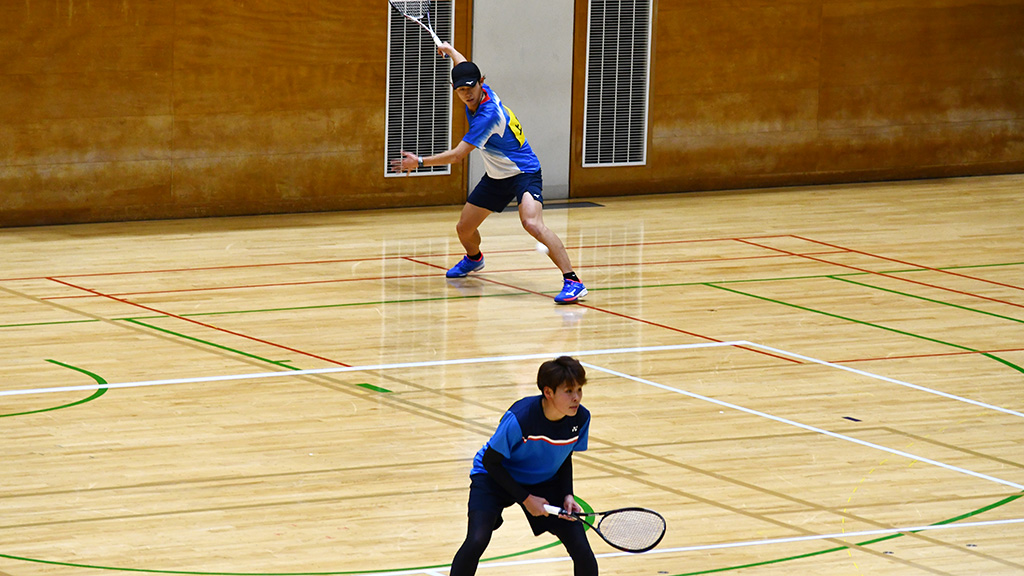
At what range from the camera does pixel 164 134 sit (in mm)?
13203

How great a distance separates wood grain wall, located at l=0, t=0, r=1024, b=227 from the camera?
42.1 feet

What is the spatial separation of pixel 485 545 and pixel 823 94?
1170 cm

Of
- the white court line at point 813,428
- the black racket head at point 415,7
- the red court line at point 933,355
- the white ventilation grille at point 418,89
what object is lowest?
the white court line at point 813,428

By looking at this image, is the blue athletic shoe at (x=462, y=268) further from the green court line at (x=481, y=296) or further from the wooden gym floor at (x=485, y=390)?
the green court line at (x=481, y=296)

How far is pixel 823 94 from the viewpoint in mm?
16219

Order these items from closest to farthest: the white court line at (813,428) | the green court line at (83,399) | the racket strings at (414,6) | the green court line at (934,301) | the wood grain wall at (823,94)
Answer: the white court line at (813,428)
the green court line at (83,399)
the green court line at (934,301)
the racket strings at (414,6)
the wood grain wall at (823,94)

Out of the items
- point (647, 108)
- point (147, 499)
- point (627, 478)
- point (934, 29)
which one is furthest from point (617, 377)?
point (934, 29)

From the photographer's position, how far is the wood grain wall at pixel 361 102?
12820 mm

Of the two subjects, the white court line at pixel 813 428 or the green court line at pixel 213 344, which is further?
the green court line at pixel 213 344

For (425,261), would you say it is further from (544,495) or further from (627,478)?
(544,495)

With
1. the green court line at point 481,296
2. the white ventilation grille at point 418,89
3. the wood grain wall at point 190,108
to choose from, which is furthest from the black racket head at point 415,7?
the green court line at point 481,296

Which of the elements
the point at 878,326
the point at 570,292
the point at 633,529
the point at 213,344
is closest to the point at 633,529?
the point at 633,529

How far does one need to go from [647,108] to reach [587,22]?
42.6 inches

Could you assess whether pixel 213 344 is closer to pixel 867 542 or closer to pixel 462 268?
pixel 462 268
